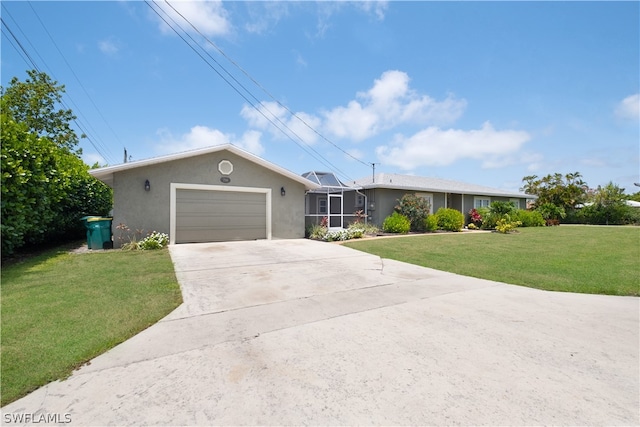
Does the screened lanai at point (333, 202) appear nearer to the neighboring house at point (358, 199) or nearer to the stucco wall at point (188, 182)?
the neighboring house at point (358, 199)

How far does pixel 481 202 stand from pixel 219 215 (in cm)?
2079

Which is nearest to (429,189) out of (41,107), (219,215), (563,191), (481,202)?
(481,202)

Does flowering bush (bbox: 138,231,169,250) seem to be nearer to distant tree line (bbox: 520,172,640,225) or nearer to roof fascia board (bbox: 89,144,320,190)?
roof fascia board (bbox: 89,144,320,190)

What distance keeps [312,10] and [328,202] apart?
9078 mm

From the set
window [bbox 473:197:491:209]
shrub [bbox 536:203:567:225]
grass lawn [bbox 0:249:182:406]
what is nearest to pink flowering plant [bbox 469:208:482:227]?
window [bbox 473:197:491:209]

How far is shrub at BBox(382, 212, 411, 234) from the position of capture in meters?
16.0

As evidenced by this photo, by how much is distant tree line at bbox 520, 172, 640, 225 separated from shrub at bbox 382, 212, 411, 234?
55.6 feet

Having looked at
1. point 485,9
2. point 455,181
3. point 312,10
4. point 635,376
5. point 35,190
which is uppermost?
point 312,10

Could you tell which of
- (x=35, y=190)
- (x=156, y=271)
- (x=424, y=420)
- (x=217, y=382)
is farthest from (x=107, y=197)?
(x=424, y=420)

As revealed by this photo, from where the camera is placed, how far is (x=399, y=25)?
1166 centimetres

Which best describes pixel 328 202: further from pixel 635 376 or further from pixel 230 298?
pixel 635 376

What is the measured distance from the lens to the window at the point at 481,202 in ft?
74.4

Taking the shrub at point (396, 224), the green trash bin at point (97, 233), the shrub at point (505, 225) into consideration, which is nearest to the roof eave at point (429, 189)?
the shrub at point (396, 224)

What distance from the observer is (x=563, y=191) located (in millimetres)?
27562
